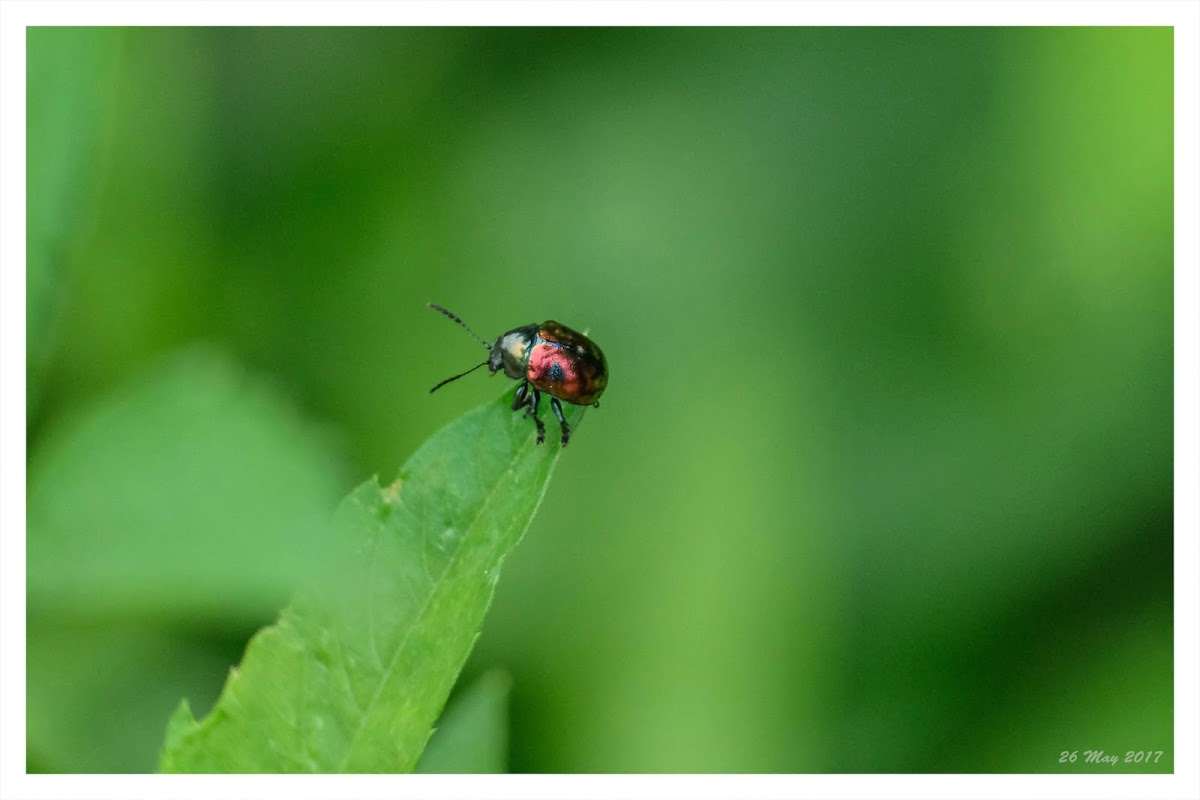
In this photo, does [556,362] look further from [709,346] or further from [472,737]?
[472,737]

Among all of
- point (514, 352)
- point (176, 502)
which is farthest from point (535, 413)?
point (176, 502)

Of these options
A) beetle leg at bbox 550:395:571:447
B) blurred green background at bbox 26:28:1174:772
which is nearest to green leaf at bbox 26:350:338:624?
blurred green background at bbox 26:28:1174:772

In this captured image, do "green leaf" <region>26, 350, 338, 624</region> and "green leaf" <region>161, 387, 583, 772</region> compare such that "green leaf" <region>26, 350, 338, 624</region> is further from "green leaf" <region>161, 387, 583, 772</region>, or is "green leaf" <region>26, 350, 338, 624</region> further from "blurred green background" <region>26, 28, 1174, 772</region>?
"green leaf" <region>161, 387, 583, 772</region>

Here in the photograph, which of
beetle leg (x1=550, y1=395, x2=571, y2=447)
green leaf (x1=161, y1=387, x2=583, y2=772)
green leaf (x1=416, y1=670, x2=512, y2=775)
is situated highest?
beetle leg (x1=550, y1=395, x2=571, y2=447)
